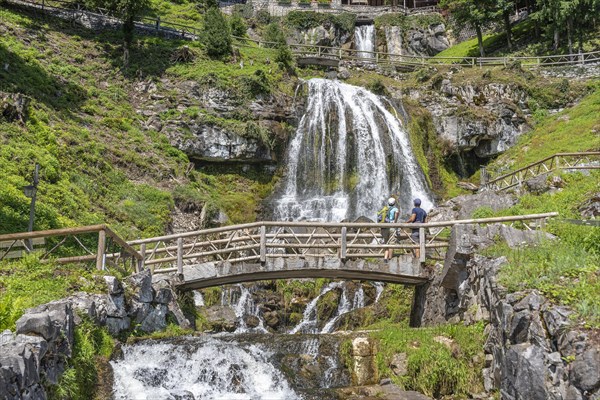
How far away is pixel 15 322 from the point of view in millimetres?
9477

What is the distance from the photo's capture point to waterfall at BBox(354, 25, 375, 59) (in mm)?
51031

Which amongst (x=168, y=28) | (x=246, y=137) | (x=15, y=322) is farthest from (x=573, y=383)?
(x=168, y=28)

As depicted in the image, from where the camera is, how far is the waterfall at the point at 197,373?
11.4 m

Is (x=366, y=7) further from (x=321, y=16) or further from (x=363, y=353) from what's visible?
(x=363, y=353)

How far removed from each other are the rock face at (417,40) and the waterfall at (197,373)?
4213cm

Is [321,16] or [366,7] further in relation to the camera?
[366,7]

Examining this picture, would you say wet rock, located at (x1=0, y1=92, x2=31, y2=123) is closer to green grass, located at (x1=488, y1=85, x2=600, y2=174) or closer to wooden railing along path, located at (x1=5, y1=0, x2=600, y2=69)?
Result: wooden railing along path, located at (x1=5, y1=0, x2=600, y2=69)

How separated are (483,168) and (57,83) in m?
22.5

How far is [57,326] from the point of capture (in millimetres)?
9820

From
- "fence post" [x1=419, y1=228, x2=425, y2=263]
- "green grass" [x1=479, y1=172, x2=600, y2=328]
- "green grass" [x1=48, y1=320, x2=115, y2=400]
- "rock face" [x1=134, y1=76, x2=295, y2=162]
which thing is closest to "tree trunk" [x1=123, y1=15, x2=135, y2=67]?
"rock face" [x1=134, y1=76, x2=295, y2=162]

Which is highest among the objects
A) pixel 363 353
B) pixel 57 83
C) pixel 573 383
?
pixel 57 83

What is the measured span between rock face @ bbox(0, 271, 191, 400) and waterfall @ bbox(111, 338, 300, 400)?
1132mm

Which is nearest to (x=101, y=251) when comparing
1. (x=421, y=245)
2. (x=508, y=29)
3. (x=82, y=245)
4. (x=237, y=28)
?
(x=82, y=245)

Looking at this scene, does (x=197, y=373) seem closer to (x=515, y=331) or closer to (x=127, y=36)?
(x=515, y=331)
